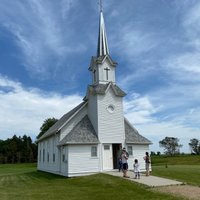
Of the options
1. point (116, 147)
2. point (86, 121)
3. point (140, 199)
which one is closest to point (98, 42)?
point (86, 121)

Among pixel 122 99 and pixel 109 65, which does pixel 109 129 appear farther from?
pixel 109 65

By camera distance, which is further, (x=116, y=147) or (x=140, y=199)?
(x=116, y=147)

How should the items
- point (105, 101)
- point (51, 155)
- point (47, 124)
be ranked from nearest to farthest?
point (105, 101), point (51, 155), point (47, 124)

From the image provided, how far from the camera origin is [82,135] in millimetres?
24688

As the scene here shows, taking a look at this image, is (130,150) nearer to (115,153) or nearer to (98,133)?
(115,153)

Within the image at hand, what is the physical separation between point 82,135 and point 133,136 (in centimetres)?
550

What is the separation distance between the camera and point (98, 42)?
30750 mm

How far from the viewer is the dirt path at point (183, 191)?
12.2 meters

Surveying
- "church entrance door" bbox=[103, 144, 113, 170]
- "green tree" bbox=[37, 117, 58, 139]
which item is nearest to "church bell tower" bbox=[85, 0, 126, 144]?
"church entrance door" bbox=[103, 144, 113, 170]

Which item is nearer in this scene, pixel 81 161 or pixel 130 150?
pixel 81 161

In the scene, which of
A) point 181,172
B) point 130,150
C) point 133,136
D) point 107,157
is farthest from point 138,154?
point 181,172

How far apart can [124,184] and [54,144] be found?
14.6 m

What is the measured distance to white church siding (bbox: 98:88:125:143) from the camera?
25.2 m

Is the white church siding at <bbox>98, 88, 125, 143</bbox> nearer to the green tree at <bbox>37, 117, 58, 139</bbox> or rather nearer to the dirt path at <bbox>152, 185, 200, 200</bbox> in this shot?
the dirt path at <bbox>152, 185, 200, 200</bbox>
